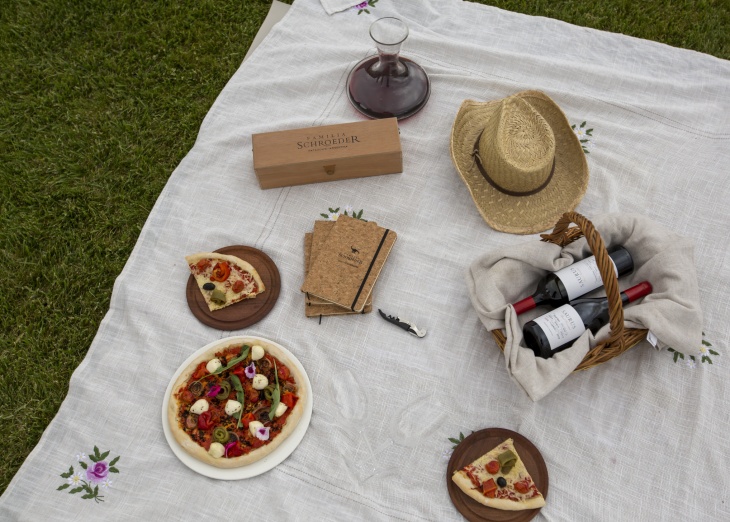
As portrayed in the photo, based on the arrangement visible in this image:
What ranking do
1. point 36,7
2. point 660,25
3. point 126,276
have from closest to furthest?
1. point 126,276
2. point 660,25
3. point 36,7

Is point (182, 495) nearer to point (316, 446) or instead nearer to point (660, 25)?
point (316, 446)

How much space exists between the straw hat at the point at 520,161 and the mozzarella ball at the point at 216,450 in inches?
42.2

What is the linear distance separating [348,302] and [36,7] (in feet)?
7.92

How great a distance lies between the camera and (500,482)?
1.63 meters

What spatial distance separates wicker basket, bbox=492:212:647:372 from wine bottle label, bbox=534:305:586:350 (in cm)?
7

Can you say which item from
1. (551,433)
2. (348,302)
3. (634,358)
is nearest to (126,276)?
(348,302)

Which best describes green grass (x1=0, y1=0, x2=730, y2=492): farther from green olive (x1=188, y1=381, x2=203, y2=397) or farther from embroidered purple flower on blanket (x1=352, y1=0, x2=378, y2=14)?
green olive (x1=188, y1=381, x2=203, y2=397)

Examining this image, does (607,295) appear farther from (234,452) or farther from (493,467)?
(234,452)

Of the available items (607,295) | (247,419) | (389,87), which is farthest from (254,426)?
(389,87)

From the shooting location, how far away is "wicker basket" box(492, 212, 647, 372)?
60.1 inches

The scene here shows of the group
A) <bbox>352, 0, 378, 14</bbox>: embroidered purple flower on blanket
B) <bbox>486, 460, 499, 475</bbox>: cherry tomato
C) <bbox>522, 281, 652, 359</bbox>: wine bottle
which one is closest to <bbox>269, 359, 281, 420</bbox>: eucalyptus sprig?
<bbox>486, 460, 499, 475</bbox>: cherry tomato

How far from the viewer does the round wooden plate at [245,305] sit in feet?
6.25

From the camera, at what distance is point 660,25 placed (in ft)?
9.25

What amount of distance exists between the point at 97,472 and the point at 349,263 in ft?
3.11
